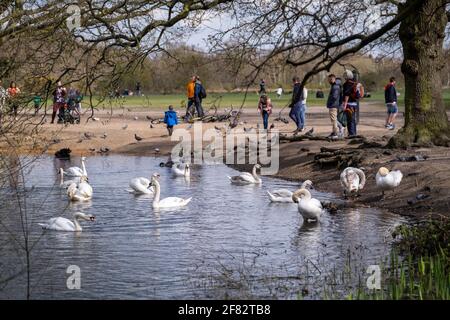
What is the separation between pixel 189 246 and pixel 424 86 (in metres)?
9.99

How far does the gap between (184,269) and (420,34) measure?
37.0 feet

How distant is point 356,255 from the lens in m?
14.1

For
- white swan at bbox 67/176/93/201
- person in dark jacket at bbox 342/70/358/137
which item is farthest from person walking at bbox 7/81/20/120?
person in dark jacket at bbox 342/70/358/137

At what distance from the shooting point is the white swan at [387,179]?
19328mm

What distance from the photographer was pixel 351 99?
28.9 meters

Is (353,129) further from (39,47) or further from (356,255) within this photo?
(356,255)

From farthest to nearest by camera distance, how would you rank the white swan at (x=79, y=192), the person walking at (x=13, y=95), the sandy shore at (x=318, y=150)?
the white swan at (x=79, y=192) → the sandy shore at (x=318, y=150) → the person walking at (x=13, y=95)

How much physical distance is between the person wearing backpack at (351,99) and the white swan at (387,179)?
8.60m

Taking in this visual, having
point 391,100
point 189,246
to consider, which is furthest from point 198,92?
point 189,246

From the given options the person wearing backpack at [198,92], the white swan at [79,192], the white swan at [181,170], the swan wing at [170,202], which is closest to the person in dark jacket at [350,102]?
the white swan at [181,170]

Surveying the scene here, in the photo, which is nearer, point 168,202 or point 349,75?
point 168,202

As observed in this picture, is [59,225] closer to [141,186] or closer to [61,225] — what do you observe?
[61,225]

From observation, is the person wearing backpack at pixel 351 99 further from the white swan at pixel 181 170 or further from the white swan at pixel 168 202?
the white swan at pixel 168 202
